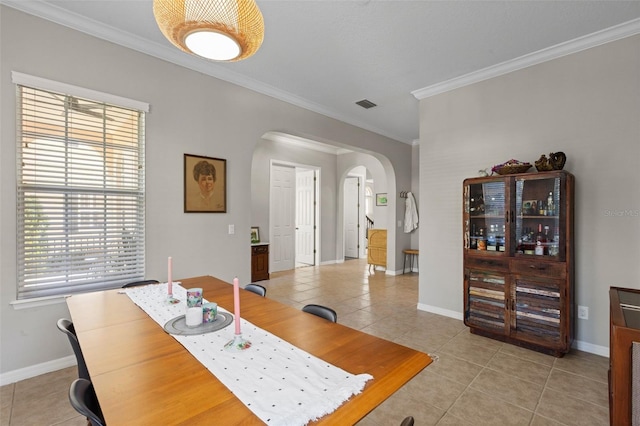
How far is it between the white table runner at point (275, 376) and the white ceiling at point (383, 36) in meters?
2.45

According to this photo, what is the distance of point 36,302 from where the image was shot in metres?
2.40

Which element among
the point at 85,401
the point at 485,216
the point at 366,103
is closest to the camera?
the point at 85,401

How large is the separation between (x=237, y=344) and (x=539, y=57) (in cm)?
387

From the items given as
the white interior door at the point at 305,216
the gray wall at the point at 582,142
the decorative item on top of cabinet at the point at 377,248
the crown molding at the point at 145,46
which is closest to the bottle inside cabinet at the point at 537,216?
the gray wall at the point at 582,142

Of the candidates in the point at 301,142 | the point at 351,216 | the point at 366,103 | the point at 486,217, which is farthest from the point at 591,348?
the point at 351,216

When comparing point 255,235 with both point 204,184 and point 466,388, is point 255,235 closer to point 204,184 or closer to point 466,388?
point 204,184

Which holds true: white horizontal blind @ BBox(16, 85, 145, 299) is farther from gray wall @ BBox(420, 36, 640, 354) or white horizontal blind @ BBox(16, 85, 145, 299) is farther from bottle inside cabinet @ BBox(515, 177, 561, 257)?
bottle inside cabinet @ BBox(515, 177, 561, 257)

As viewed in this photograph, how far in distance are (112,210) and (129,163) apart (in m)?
0.47

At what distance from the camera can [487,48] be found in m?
3.00

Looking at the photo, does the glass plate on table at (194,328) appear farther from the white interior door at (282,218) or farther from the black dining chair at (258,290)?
the white interior door at (282,218)

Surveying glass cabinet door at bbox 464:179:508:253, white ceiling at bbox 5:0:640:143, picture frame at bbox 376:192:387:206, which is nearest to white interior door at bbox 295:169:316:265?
picture frame at bbox 376:192:387:206

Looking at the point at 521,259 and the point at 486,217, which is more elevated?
the point at 486,217

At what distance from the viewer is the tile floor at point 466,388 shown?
1.95 metres

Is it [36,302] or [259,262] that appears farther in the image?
[259,262]
